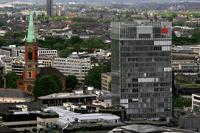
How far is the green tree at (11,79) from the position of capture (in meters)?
180

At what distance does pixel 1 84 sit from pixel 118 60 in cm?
6019

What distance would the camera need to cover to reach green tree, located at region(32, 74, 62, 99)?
523ft

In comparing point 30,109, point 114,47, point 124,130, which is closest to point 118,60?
point 114,47

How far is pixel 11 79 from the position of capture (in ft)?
600

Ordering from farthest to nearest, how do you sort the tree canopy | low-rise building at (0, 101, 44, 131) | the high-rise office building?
the tree canopy, the high-rise office building, low-rise building at (0, 101, 44, 131)

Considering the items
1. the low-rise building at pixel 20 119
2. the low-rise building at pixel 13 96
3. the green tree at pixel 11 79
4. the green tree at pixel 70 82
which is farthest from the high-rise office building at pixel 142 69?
the green tree at pixel 11 79

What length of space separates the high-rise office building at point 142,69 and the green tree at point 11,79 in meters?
59.2

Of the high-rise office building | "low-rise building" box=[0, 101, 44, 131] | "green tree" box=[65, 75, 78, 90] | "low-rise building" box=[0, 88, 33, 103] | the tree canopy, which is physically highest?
the high-rise office building

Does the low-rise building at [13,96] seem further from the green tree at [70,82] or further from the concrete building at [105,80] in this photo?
the concrete building at [105,80]

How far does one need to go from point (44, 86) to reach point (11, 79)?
78.3 feet

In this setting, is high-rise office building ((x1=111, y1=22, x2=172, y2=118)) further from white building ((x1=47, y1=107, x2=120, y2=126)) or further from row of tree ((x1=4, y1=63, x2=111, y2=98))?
row of tree ((x1=4, y1=63, x2=111, y2=98))

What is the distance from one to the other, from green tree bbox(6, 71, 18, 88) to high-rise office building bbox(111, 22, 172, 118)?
5921cm

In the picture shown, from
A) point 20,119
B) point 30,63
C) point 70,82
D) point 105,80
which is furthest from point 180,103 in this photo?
point 70,82

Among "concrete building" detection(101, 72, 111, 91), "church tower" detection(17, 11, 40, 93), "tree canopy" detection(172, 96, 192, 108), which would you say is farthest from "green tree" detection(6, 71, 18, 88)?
"tree canopy" detection(172, 96, 192, 108)
